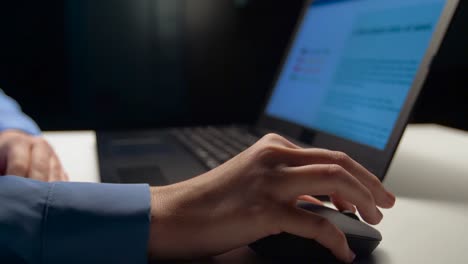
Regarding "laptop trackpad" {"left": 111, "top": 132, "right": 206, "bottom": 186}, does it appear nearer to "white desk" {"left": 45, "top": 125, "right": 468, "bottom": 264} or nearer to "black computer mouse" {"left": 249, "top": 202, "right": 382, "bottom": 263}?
"white desk" {"left": 45, "top": 125, "right": 468, "bottom": 264}

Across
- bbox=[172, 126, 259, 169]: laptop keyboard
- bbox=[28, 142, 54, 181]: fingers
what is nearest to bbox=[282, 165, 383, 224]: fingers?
bbox=[172, 126, 259, 169]: laptop keyboard

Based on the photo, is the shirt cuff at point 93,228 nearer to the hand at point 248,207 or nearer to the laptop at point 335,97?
the hand at point 248,207

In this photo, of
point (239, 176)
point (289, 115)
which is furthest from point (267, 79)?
point (239, 176)

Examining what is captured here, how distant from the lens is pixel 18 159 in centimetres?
63

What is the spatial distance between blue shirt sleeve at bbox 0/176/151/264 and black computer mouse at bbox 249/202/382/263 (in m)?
0.11

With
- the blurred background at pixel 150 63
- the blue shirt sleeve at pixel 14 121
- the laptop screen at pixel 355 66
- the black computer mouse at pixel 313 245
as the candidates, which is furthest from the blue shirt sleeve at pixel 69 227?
the blurred background at pixel 150 63

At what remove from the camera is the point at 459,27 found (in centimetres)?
93

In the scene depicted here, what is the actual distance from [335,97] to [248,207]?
46 centimetres

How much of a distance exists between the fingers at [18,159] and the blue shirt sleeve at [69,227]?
192 millimetres

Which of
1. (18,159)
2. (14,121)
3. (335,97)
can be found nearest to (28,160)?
(18,159)

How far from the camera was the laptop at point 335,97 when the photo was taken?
2.07 ft

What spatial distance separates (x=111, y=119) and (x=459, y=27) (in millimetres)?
880

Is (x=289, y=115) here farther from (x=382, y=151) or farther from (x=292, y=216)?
(x=292, y=216)

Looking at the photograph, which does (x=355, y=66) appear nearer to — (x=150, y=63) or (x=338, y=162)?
(x=338, y=162)
